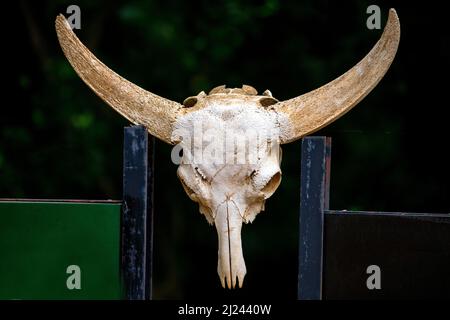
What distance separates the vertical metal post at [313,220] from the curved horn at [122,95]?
74cm

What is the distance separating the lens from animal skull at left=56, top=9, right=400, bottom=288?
4.27m

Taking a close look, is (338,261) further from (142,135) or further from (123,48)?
(123,48)

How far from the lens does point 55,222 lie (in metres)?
4.48

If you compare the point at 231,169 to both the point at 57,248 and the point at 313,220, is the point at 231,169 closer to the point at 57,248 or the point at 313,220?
the point at 313,220

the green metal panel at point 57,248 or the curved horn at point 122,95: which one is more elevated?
the curved horn at point 122,95

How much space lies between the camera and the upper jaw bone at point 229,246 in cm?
424

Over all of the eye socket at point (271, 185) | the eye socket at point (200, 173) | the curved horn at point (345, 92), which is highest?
the curved horn at point (345, 92)

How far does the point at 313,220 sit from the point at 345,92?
2.12ft

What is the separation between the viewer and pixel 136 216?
431 centimetres

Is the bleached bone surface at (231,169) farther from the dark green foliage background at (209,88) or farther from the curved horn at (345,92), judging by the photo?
the dark green foliage background at (209,88)

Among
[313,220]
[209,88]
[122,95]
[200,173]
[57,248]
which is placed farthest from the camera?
[209,88]

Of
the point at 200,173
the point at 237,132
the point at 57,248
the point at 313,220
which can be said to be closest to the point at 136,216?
the point at 200,173

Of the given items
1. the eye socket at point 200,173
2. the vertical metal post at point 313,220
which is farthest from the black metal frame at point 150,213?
the eye socket at point 200,173

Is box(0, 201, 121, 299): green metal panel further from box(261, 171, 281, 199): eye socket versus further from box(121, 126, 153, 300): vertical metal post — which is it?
box(261, 171, 281, 199): eye socket
